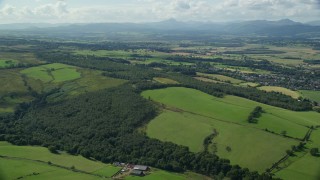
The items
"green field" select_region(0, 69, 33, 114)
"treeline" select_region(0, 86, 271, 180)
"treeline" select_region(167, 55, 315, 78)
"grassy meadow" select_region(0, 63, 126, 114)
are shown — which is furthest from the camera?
"treeline" select_region(167, 55, 315, 78)

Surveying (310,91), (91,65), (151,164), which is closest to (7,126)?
(151,164)

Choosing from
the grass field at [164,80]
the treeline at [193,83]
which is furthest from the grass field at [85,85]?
the grass field at [164,80]

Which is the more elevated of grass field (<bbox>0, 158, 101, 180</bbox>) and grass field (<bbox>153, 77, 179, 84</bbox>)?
grass field (<bbox>153, 77, 179, 84</bbox>)

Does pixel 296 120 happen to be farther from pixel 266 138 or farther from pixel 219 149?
pixel 219 149

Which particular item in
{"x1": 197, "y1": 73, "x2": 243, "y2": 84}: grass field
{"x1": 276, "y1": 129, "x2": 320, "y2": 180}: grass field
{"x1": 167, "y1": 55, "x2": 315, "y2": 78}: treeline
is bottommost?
{"x1": 167, "y1": 55, "x2": 315, "y2": 78}: treeline

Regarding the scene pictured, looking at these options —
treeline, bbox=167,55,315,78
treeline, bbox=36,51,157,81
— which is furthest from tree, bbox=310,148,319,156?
treeline, bbox=167,55,315,78

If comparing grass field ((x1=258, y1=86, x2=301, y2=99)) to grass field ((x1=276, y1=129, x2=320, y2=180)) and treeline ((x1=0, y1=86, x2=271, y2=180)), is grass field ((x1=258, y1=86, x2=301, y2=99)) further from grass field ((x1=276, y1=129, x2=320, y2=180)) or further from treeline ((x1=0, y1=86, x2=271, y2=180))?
grass field ((x1=276, y1=129, x2=320, y2=180))

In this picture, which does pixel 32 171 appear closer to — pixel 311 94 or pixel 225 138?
pixel 225 138
